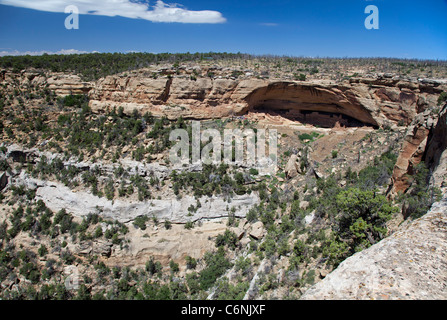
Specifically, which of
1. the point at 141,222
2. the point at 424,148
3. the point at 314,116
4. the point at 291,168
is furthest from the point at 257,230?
the point at 314,116

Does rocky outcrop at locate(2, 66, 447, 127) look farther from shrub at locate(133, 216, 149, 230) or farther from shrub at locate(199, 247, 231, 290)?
shrub at locate(199, 247, 231, 290)

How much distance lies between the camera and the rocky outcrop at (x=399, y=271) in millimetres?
6781

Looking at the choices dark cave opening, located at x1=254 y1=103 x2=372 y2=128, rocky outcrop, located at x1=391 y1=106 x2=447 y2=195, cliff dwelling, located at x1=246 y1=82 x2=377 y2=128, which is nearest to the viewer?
rocky outcrop, located at x1=391 y1=106 x2=447 y2=195

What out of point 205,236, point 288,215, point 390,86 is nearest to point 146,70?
point 205,236

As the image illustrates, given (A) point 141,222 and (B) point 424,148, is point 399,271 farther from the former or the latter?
(A) point 141,222

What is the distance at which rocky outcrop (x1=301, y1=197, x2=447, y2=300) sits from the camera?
6.78m

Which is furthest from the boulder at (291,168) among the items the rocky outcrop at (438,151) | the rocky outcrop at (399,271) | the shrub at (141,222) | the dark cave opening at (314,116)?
the rocky outcrop at (399,271)

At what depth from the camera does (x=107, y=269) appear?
19016 millimetres

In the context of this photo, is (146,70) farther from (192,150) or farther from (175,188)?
(175,188)

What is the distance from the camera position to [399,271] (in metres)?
7.32

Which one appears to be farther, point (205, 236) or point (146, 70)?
point (146, 70)

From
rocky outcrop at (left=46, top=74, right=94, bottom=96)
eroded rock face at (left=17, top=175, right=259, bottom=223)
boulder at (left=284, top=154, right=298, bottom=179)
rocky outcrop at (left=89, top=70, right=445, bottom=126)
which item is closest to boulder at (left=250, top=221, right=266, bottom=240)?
eroded rock face at (left=17, top=175, right=259, bottom=223)

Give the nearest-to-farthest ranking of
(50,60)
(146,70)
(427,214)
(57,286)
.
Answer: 1. (427,214)
2. (57,286)
3. (146,70)
4. (50,60)

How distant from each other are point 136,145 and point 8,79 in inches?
734
